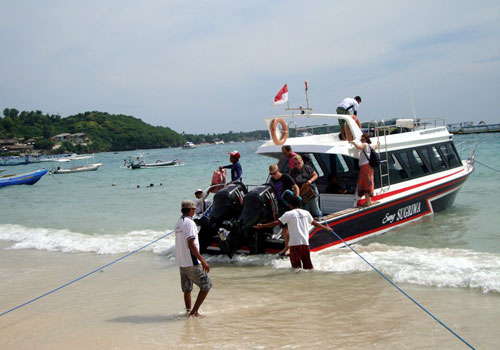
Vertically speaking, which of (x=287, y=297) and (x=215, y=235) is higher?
(x=215, y=235)

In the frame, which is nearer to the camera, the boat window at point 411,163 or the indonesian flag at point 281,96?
the indonesian flag at point 281,96

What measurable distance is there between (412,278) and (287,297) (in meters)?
1.94

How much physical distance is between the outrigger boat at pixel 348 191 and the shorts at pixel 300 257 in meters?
0.76

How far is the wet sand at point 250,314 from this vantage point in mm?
4984

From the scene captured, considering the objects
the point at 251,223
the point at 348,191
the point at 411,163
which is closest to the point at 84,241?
the point at 251,223

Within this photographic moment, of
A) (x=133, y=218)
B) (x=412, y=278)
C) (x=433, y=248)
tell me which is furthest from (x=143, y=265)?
(x=133, y=218)

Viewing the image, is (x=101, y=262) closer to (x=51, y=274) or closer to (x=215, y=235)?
(x=51, y=274)

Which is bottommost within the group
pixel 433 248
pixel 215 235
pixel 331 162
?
pixel 433 248

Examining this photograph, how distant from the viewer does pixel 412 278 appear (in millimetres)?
6805

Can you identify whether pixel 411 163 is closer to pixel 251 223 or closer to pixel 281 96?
pixel 281 96

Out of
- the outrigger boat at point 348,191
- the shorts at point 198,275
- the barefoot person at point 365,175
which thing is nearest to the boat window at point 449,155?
the outrigger boat at point 348,191

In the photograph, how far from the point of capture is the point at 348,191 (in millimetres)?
10930

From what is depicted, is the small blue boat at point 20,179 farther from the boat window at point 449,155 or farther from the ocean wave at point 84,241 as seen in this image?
the boat window at point 449,155

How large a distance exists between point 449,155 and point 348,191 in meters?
4.47
